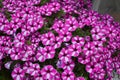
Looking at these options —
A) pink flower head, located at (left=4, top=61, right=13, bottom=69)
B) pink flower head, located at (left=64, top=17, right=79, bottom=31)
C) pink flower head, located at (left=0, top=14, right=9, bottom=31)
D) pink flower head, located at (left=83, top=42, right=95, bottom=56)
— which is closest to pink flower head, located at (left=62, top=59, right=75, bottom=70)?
pink flower head, located at (left=83, top=42, right=95, bottom=56)

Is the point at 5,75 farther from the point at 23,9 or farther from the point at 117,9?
the point at 117,9

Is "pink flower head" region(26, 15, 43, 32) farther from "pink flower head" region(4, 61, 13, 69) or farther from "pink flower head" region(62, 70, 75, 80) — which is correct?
"pink flower head" region(62, 70, 75, 80)

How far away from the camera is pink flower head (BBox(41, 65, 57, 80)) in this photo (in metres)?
2.02

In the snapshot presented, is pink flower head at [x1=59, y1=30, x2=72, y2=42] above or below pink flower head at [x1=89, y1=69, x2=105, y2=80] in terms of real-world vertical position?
above

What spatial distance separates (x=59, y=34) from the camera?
2.18 m

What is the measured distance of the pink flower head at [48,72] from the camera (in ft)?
6.63

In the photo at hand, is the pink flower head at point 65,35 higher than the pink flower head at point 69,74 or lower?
higher

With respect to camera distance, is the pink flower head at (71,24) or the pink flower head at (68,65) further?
the pink flower head at (71,24)

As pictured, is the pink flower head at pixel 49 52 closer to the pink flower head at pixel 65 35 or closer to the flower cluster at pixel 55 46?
the flower cluster at pixel 55 46

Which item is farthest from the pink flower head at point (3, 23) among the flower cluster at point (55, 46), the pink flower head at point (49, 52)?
the pink flower head at point (49, 52)

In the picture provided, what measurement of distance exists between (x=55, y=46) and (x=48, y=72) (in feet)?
0.58

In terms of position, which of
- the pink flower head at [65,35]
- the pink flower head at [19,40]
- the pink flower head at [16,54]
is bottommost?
the pink flower head at [16,54]

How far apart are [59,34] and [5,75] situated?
1.63ft

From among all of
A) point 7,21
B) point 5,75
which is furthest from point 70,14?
point 5,75
